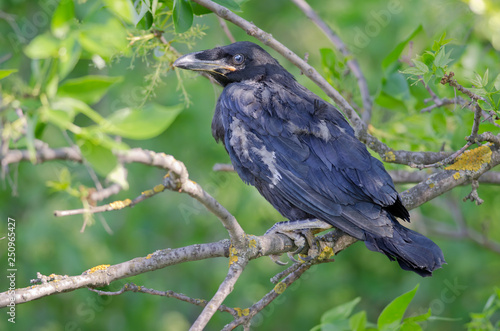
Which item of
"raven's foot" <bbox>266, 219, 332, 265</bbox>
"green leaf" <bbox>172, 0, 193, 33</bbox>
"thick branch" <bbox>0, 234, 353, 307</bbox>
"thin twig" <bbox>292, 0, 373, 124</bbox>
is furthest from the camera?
"thin twig" <bbox>292, 0, 373, 124</bbox>

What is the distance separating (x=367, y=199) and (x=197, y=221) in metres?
3.40

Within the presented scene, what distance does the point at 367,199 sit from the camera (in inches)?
125

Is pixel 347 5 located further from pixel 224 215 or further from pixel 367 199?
pixel 224 215

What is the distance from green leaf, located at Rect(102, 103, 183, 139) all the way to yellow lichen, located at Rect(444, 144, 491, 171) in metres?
2.26

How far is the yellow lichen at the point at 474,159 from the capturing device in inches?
123

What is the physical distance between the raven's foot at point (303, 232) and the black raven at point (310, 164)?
0.07m

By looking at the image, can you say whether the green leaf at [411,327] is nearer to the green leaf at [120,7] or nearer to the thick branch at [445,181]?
the thick branch at [445,181]

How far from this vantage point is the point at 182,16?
265 cm

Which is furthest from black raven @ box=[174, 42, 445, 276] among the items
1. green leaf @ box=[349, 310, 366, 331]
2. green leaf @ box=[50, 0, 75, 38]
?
green leaf @ box=[50, 0, 75, 38]

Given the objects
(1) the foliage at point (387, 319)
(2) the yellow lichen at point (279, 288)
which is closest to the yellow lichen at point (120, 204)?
(2) the yellow lichen at point (279, 288)

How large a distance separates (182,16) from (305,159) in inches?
45.3

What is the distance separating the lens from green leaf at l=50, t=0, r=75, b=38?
A: 5.11ft

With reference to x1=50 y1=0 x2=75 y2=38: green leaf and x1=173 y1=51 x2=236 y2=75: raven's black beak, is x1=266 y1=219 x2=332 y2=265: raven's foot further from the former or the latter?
x1=50 y1=0 x2=75 y2=38: green leaf

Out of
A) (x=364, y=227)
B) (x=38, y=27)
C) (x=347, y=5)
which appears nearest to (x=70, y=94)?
(x=364, y=227)
